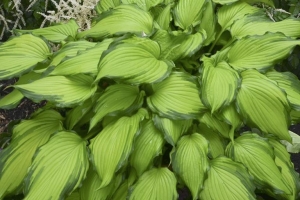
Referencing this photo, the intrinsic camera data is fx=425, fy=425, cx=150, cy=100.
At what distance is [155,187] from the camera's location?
1128mm

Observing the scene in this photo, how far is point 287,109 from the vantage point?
1.16 m

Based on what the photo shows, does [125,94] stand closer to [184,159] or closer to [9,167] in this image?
[184,159]

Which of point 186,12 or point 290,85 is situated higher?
point 186,12

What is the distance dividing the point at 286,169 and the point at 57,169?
2.15 feet

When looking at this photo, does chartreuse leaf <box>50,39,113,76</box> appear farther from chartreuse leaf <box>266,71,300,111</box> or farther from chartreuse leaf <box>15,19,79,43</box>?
chartreuse leaf <box>266,71,300,111</box>

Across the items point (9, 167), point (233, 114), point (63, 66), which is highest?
point (63, 66)

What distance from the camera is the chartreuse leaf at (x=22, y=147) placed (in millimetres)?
1215

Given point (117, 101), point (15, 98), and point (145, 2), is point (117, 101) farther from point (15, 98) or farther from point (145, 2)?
point (145, 2)

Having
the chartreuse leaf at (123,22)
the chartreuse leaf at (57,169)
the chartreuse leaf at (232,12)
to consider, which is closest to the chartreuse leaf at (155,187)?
the chartreuse leaf at (57,169)

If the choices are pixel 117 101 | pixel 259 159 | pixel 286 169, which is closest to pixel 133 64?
pixel 117 101

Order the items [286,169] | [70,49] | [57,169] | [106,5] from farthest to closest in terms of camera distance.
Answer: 1. [106,5]
2. [70,49]
3. [286,169]
4. [57,169]

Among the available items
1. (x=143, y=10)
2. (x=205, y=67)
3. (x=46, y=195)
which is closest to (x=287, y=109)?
(x=205, y=67)

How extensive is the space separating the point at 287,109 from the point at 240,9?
488 mm

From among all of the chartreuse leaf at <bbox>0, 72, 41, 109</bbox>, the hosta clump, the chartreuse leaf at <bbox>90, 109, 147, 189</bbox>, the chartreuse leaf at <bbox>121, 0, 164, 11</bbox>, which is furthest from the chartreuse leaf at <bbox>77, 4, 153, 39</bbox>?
the chartreuse leaf at <bbox>90, 109, 147, 189</bbox>
